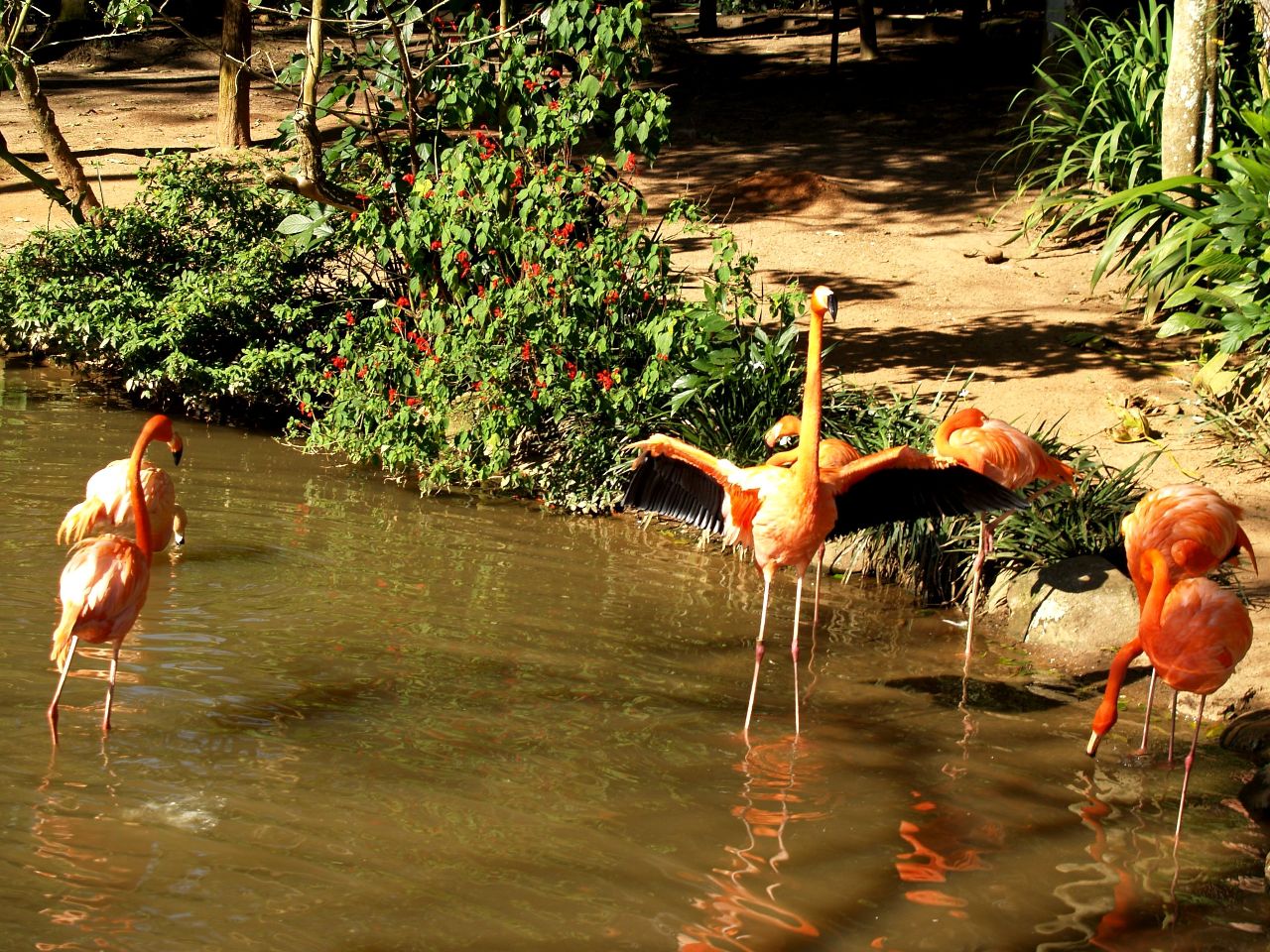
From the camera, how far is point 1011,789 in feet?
17.0

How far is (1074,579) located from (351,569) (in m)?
3.66

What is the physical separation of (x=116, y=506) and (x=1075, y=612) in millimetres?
4635

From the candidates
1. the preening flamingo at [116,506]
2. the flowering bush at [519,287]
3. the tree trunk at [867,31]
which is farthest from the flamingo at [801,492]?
the tree trunk at [867,31]

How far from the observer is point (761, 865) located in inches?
176

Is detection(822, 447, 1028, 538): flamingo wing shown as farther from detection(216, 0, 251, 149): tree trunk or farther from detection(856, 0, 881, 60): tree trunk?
detection(856, 0, 881, 60): tree trunk

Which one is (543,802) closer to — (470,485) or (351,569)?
(351,569)

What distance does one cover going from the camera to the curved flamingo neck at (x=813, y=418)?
562 centimetres

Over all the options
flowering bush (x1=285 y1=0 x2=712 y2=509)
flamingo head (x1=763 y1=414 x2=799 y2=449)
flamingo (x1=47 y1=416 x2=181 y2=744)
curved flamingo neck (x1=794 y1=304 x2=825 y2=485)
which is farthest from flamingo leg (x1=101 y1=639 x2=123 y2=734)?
flowering bush (x1=285 y1=0 x2=712 y2=509)

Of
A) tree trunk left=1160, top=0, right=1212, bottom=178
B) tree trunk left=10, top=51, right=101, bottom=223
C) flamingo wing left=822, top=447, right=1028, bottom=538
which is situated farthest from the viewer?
tree trunk left=10, top=51, right=101, bottom=223

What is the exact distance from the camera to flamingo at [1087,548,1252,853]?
4934 mm

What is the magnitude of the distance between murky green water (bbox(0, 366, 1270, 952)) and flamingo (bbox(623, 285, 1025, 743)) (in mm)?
600

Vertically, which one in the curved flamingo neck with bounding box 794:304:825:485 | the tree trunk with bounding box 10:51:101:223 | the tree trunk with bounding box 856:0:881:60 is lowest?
the curved flamingo neck with bounding box 794:304:825:485

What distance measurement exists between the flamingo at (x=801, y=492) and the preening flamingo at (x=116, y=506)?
227 centimetres

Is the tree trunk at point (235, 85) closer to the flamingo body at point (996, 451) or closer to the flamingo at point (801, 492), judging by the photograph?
the flamingo at point (801, 492)
